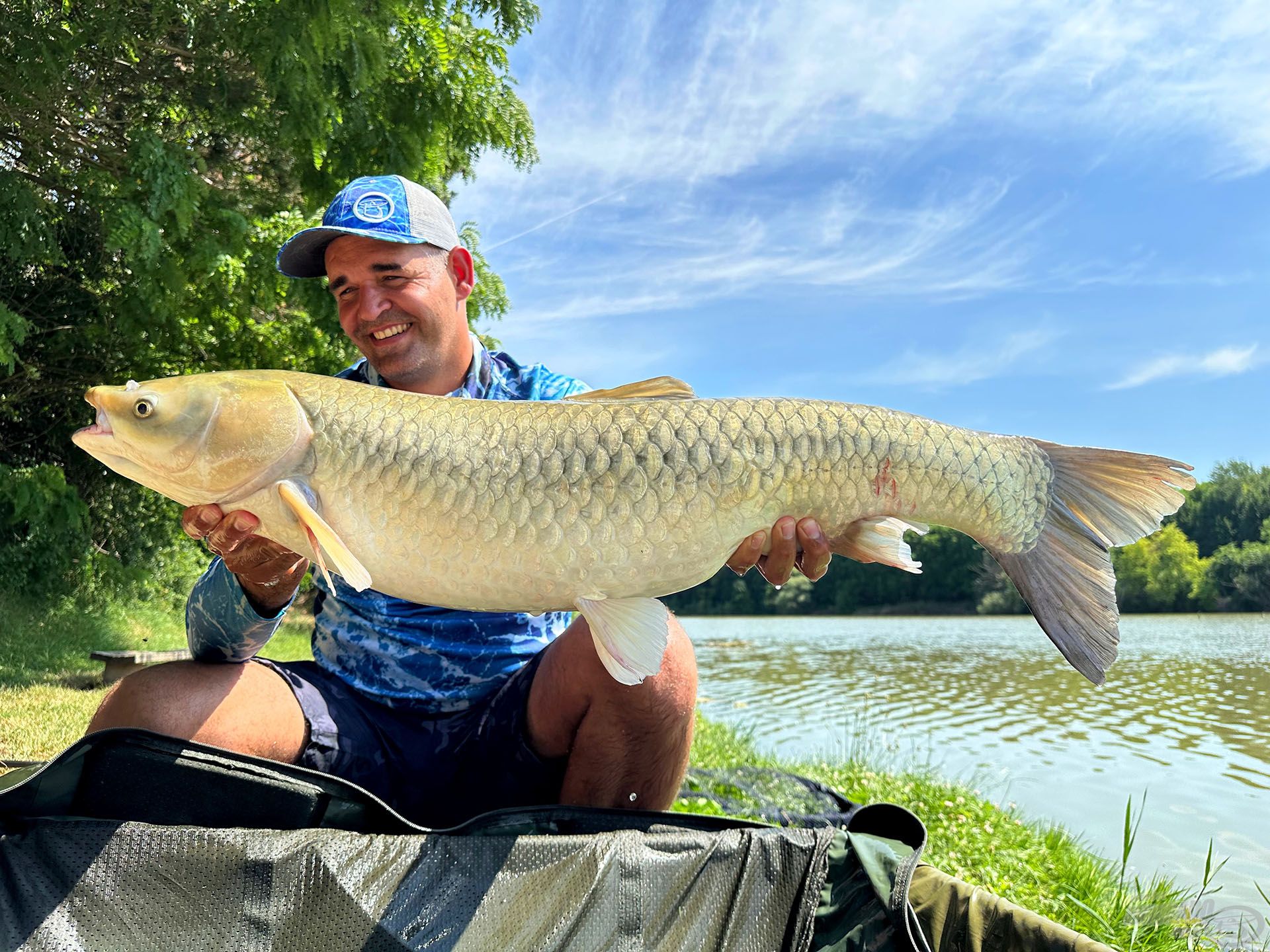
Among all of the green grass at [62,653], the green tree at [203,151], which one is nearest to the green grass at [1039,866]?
the green grass at [62,653]

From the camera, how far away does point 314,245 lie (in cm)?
232

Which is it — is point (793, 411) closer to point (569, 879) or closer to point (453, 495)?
point (453, 495)

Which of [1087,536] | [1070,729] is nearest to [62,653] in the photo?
[1087,536]

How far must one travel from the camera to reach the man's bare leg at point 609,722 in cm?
173

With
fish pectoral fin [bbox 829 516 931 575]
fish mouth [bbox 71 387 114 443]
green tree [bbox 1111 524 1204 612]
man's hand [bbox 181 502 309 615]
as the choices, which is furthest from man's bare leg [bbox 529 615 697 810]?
green tree [bbox 1111 524 1204 612]

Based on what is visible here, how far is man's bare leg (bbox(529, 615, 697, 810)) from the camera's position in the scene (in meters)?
1.73

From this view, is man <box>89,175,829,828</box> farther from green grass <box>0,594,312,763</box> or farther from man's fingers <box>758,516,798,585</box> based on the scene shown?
green grass <box>0,594,312,763</box>

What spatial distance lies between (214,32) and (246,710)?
3801mm

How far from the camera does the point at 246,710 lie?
1676 mm

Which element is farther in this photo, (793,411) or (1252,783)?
(1252,783)

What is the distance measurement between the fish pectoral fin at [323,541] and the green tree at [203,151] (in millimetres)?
2917

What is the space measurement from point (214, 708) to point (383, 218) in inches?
46.0

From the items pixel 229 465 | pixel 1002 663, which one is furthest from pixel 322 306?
pixel 1002 663

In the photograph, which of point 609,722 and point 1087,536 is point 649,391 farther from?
point 1087,536
